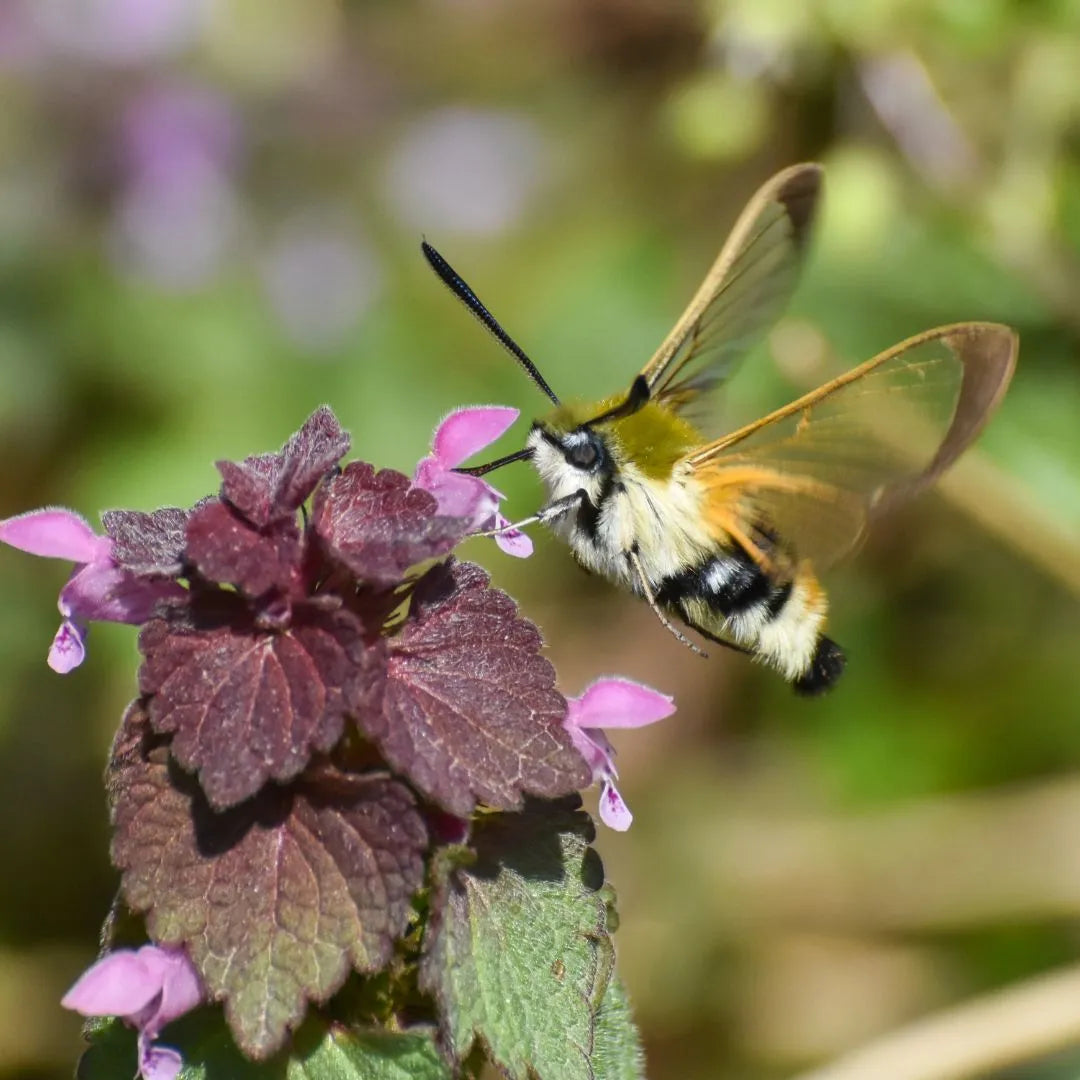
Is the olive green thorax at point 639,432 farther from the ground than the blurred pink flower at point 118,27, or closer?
closer

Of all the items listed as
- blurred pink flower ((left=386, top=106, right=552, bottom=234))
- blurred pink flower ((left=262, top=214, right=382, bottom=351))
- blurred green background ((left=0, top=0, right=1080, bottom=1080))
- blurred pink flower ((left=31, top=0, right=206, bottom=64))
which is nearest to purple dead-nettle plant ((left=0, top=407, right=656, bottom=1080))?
blurred green background ((left=0, top=0, right=1080, bottom=1080))

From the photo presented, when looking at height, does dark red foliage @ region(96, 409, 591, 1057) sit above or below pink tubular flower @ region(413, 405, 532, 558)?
below

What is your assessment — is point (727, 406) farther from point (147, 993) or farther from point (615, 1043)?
point (147, 993)

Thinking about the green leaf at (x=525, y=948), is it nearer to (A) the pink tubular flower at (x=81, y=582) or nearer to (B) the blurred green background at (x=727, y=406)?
(A) the pink tubular flower at (x=81, y=582)

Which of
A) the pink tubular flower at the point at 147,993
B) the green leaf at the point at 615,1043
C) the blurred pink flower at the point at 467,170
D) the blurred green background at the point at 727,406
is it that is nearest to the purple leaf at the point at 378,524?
the pink tubular flower at the point at 147,993

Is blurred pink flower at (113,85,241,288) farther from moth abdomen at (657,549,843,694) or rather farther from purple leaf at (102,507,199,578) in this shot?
purple leaf at (102,507,199,578)

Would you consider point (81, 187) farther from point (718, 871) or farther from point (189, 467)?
point (718, 871)

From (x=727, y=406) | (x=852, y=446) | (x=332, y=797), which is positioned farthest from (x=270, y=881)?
(x=727, y=406)
